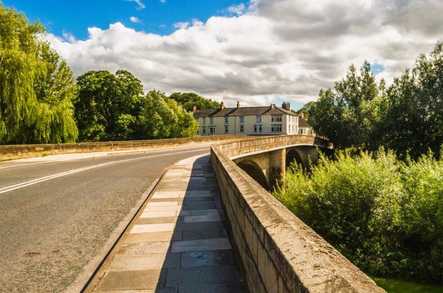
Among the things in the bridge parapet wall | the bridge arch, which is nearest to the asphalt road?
the bridge parapet wall

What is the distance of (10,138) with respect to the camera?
22875mm

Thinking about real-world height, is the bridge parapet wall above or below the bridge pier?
above

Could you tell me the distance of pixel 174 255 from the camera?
15.9 feet

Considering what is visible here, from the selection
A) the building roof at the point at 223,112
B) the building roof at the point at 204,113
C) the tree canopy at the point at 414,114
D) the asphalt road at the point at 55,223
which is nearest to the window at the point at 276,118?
the building roof at the point at 223,112

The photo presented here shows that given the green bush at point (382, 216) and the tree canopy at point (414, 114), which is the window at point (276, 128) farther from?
the green bush at point (382, 216)

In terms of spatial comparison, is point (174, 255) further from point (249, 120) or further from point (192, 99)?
point (192, 99)

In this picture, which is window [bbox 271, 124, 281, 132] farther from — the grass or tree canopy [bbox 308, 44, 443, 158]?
the grass

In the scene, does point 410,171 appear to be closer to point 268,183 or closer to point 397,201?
point 397,201

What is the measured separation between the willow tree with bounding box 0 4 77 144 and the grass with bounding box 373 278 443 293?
2366 centimetres

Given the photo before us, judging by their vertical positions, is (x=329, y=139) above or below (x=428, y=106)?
below

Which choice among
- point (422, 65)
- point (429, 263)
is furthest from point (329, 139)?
point (429, 263)

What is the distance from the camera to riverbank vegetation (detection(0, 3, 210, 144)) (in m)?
21.6

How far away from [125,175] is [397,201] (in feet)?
35.1

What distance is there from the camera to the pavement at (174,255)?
3.90m
